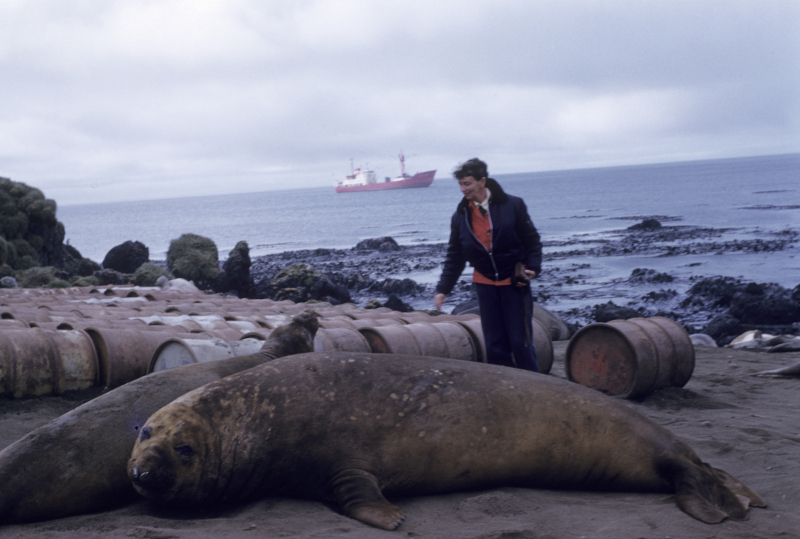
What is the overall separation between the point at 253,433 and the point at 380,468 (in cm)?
71

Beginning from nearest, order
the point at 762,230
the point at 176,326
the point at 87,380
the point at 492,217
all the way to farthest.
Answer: the point at 492,217
the point at 87,380
the point at 176,326
the point at 762,230

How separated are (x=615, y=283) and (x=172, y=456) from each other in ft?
67.8

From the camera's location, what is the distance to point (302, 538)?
2.82 m

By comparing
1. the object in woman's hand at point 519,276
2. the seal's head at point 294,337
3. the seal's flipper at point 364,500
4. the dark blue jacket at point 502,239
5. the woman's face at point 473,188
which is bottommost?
the seal's flipper at point 364,500

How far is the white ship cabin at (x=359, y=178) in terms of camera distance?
157625 mm

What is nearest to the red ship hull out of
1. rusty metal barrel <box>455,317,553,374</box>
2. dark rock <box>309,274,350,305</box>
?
dark rock <box>309,274,350,305</box>

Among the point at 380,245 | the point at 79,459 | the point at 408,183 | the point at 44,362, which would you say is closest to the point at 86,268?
the point at 380,245

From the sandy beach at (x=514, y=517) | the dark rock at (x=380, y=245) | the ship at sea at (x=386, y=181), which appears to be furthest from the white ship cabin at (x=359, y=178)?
the sandy beach at (x=514, y=517)

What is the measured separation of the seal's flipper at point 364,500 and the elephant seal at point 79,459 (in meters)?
1.18

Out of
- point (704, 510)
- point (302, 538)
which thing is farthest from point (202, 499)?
point (704, 510)

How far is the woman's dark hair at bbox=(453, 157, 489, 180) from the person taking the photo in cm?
499

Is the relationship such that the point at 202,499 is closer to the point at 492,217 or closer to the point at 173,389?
the point at 173,389

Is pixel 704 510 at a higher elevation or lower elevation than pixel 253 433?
lower

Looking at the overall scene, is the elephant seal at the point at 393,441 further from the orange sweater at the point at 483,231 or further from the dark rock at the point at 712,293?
the dark rock at the point at 712,293
